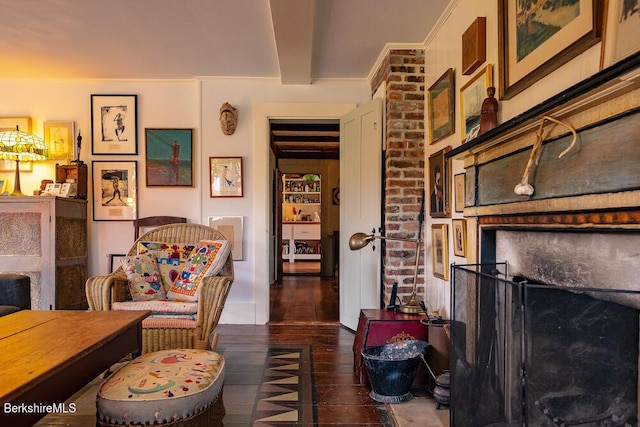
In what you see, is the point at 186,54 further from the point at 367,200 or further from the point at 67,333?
the point at 67,333

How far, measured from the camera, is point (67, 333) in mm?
1712

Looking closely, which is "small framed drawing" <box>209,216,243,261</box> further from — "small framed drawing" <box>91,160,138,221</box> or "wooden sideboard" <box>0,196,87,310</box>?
"wooden sideboard" <box>0,196,87,310</box>

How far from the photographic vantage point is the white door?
3752 mm

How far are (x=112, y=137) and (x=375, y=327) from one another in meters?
3.40

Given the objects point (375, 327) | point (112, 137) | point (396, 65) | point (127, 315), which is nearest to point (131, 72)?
point (112, 137)

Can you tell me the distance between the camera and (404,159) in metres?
3.55

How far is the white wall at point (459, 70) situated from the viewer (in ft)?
5.15

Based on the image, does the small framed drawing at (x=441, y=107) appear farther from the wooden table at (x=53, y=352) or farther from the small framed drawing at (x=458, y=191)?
the wooden table at (x=53, y=352)

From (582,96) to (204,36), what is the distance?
116 inches

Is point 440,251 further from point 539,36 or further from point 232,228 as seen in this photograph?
point 232,228

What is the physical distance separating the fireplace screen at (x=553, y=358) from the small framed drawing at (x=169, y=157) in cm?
344

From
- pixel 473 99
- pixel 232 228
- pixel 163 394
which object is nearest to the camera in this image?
pixel 163 394

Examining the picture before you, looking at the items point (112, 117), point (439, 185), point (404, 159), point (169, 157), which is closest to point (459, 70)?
point (439, 185)

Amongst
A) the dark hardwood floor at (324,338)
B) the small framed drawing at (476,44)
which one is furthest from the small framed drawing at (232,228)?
the small framed drawing at (476,44)
